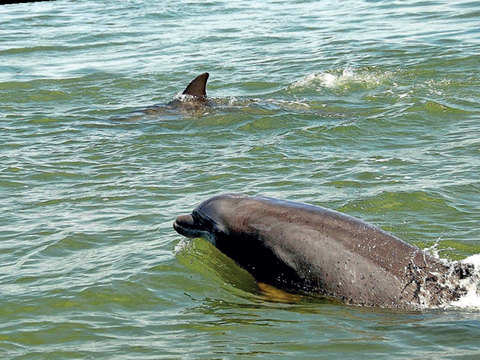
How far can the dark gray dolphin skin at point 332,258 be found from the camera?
7.42 meters

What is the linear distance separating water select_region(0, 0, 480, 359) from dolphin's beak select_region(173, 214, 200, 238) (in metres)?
0.31

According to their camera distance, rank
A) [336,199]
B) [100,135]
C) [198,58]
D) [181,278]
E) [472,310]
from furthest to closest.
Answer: [198,58] < [100,135] < [336,199] < [181,278] < [472,310]

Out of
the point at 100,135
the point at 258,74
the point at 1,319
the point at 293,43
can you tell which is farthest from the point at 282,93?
the point at 1,319

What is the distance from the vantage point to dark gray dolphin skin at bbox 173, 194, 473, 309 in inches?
292

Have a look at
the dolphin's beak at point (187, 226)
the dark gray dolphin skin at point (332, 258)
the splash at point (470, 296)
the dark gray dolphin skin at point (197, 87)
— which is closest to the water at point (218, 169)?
the splash at point (470, 296)

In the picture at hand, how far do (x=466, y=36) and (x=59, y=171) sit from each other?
42.8 ft

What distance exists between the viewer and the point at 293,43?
23688 mm

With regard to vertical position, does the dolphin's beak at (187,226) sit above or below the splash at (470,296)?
above

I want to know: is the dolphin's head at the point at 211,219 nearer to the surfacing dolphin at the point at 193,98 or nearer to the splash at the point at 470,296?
the splash at the point at 470,296

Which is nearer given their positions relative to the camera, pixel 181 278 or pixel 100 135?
pixel 181 278

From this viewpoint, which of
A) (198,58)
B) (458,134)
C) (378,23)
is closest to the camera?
(458,134)

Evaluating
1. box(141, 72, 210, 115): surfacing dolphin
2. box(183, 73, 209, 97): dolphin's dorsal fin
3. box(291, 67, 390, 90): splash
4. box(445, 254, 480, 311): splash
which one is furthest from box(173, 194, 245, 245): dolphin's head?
box(291, 67, 390, 90): splash

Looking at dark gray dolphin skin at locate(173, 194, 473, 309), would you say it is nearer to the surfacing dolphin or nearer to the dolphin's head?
the dolphin's head

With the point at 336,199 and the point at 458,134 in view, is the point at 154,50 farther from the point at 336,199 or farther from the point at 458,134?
the point at 336,199
